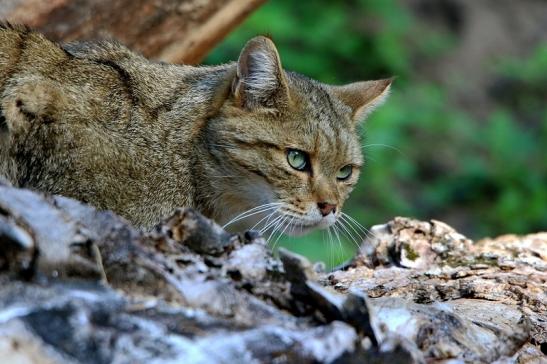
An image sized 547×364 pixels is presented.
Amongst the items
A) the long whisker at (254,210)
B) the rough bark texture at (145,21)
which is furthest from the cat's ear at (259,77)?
the rough bark texture at (145,21)

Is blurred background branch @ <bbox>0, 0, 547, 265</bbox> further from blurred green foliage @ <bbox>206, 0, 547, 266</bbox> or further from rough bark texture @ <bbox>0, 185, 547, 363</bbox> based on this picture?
rough bark texture @ <bbox>0, 185, 547, 363</bbox>

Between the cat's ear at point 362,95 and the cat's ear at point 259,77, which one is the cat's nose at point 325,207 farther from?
the cat's ear at point 362,95

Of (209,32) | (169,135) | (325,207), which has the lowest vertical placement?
(325,207)

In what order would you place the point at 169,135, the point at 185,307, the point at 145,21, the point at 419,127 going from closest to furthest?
the point at 185,307 → the point at 169,135 → the point at 145,21 → the point at 419,127

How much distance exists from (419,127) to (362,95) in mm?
4619

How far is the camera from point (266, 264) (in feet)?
8.40

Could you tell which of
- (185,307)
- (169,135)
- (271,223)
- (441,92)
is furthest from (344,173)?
(441,92)

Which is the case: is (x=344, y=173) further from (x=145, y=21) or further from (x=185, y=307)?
(x=185, y=307)

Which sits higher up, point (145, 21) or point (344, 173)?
point (145, 21)

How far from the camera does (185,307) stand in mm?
2230

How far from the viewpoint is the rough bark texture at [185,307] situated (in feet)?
6.66

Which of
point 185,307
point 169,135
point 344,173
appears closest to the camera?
point 185,307

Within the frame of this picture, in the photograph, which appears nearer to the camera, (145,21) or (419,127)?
(145,21)

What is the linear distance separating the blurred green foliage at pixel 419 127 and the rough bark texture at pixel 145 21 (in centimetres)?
255
